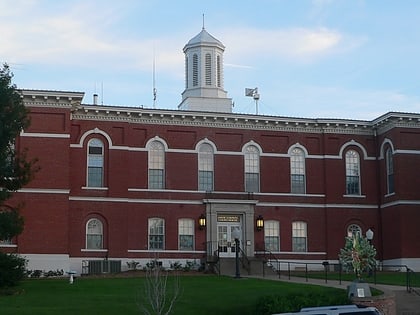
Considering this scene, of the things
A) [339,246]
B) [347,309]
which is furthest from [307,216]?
[347,309]

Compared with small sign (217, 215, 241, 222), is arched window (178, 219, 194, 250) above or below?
below

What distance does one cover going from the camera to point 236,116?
1866 inches

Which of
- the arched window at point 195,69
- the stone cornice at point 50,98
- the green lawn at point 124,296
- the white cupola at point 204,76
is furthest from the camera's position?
the arched window at point 195,69

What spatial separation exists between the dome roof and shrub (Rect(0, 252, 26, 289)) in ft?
74.7

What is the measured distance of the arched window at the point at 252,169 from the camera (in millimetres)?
47812

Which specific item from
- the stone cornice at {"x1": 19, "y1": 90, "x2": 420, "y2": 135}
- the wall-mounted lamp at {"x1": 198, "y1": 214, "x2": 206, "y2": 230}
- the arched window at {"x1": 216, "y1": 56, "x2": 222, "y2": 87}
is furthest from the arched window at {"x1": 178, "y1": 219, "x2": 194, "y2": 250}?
the arched window at {"x1": 216, "y1": 56, "x2": 222, "y2": 87}

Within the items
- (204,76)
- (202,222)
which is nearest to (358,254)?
(202,222)

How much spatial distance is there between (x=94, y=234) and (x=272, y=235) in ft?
34.1

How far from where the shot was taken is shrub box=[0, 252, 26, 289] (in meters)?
32.0

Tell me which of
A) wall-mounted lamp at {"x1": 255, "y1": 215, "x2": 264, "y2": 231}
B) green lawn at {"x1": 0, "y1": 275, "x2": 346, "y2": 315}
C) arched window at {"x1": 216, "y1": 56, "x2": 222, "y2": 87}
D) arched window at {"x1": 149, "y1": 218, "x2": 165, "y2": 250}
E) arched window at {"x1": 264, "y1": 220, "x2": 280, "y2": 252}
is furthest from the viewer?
arched window at {"x1": 216, "y1": 56, "x2": 222, "y2": 87}

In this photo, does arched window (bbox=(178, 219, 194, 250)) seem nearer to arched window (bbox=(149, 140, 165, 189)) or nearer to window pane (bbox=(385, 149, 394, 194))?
arched window (bbox=(149, 140, 165, 189))

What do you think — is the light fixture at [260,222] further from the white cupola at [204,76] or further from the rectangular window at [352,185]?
the white cupola at [204,76]

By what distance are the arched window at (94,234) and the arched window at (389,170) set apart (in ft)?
55.9

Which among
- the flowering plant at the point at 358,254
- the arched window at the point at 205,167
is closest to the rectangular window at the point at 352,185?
the arched window at the point at 205,167
